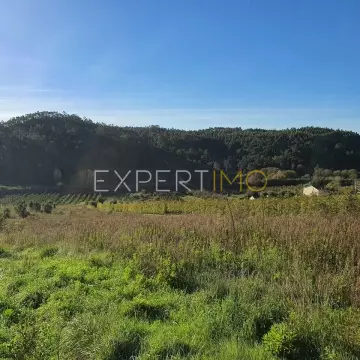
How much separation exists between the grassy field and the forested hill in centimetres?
6639

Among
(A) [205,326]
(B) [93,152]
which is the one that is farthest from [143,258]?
(B) [93,152]

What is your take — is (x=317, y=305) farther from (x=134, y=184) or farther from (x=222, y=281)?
(x=134, y=184)

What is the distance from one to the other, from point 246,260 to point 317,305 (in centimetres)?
200

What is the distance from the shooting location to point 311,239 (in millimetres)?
5965

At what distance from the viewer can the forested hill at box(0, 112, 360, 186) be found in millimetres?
75188

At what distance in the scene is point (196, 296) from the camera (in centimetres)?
469

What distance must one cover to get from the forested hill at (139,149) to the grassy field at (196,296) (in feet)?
218

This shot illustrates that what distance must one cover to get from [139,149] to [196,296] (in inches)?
3322

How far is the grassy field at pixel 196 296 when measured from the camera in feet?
11.1
